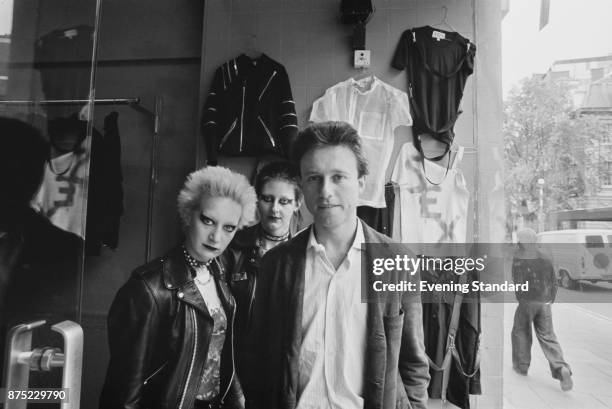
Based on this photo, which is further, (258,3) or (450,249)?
(258,3)

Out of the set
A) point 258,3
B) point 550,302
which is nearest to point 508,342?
point 550,302

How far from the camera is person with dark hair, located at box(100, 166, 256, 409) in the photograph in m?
1.22

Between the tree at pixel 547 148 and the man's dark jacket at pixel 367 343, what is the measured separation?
1.54 feet

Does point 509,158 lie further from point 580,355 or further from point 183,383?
point 183,383

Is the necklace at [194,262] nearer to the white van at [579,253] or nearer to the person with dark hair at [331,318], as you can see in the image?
the person with dark hair at [331,318]

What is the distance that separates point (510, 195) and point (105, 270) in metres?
1.45

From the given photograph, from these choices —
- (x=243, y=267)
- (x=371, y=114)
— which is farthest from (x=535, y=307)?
(x=243, y=267)

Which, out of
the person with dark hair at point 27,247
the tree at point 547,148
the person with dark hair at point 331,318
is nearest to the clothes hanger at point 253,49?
the person with dark hair at point 331,318

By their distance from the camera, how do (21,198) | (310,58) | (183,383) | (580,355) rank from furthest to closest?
(310,58)
(183,383)
(580,355)
(21,198)

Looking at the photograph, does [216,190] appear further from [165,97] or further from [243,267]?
[165,97]

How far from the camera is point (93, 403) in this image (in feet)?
→ 4.08

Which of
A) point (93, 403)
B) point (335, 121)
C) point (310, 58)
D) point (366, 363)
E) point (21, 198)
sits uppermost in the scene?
point (310, 58)

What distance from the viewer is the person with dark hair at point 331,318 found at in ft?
3.75

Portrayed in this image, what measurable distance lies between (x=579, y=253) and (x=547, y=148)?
33cm
